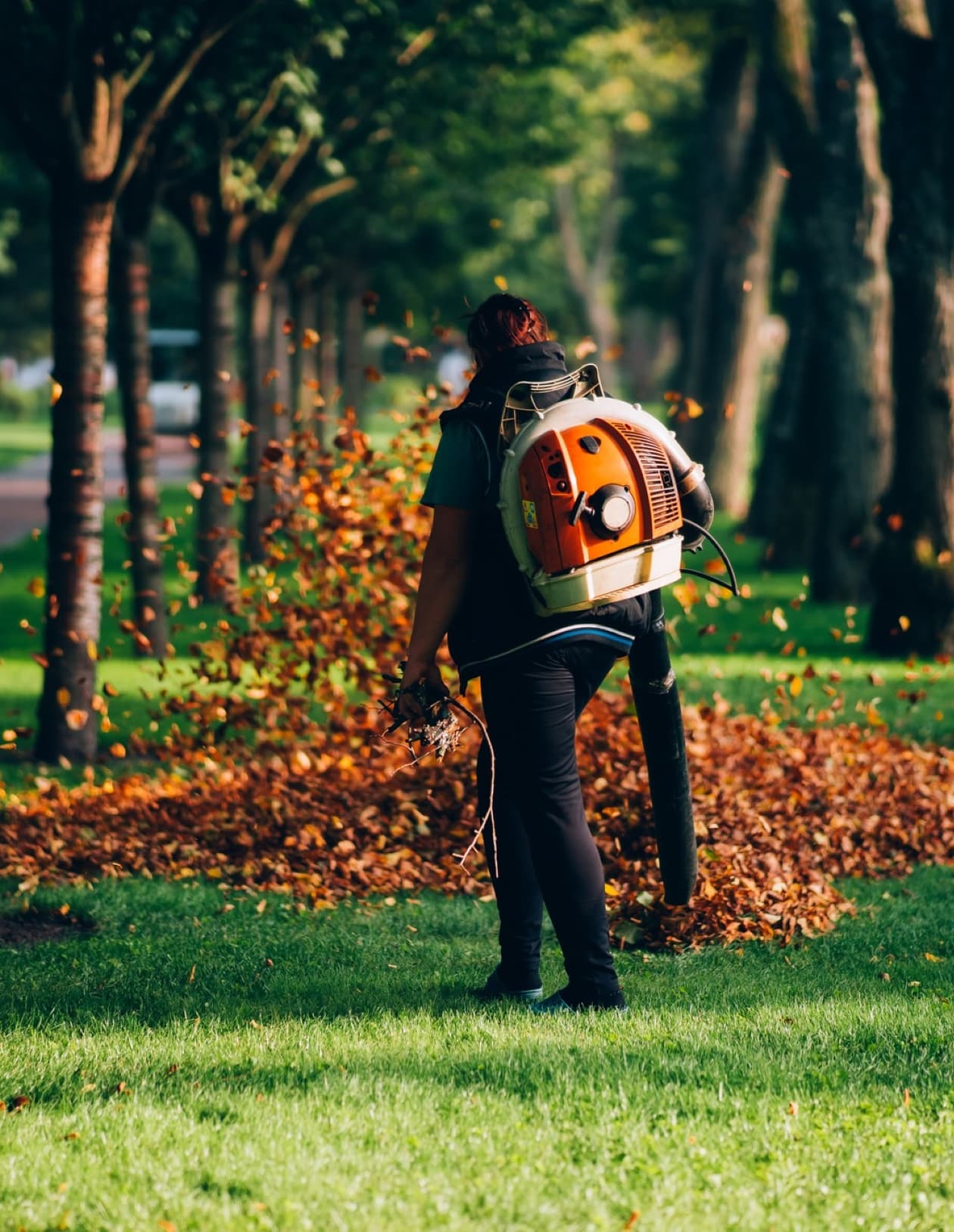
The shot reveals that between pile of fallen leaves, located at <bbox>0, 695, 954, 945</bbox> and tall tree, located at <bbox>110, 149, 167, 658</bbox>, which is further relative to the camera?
tall tree, located at <bbox>110, 149, 167, 658</bbox>

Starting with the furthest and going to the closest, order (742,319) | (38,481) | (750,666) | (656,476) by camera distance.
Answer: (38,481) < (742,319) < (750,666) < (656,476)

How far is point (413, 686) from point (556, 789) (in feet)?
1.55

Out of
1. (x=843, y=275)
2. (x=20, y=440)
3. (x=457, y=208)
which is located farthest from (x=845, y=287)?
(x=20, y=440)

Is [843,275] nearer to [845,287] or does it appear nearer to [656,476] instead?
[845,287]

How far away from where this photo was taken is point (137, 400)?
12.4 m

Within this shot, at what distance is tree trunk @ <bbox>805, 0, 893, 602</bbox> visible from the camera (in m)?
15.9

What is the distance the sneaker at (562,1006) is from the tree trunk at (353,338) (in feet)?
88.7

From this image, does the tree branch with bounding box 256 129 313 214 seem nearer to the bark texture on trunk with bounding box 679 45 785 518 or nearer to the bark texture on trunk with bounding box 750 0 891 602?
the bark texture on trunk with bounding box 750 0 891 602

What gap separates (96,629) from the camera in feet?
29.8

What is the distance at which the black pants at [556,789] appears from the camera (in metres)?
4.53

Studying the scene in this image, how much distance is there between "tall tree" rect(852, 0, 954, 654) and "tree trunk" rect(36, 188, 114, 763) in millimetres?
5936

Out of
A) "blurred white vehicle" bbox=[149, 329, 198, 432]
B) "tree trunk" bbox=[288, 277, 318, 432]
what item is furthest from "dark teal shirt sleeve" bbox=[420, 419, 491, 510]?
"blurred white vehicle" bbox=[149, 329, 198, 432]

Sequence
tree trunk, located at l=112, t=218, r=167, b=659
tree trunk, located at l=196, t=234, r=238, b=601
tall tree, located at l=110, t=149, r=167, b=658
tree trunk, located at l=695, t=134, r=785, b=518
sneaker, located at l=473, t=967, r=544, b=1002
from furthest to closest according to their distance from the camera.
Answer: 1. tree trunk, located at l=695, t=134, r=785, b=518
2. tree trunk, located at l=196, t=234, r=238, b=601
3. tree trunk, located at l=112, t=218, r=167, b=659
4. tall tree, located at l=110, t=149, r=167, b=658
5. sneaker, located at l=473, t=967, r=544, b=1002

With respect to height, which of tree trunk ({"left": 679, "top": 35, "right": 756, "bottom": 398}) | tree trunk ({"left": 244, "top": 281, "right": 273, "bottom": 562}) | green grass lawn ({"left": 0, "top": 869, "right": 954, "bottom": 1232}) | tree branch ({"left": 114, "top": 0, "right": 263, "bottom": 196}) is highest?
tree trunk ({"left": 679, "top": 35, "right": 756, "bottom": 398})
